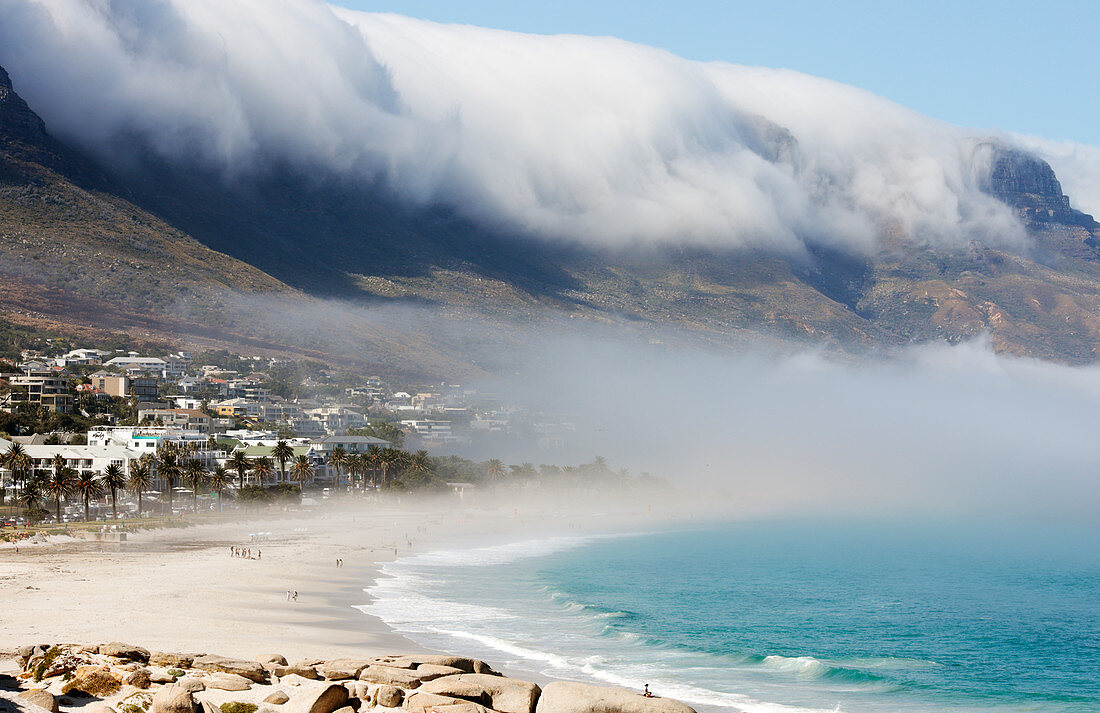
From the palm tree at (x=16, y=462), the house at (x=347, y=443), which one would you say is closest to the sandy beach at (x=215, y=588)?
the palm tree at (x=16, y=462)

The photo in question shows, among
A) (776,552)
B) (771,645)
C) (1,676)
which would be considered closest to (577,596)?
(771,645)

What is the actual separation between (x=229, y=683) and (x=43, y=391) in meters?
153

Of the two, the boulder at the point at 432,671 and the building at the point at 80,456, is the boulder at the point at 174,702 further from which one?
the building at the point at 80,456

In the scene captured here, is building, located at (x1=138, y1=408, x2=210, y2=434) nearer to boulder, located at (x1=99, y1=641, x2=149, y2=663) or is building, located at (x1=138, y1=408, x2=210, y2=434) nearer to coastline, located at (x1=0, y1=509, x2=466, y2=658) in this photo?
coastline, located at (x1=0, y1=509, x2=466, y2=658)

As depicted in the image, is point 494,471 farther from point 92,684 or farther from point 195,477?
point 92,684

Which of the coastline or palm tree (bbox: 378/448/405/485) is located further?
palm tree (bbox: 378/448/405/485)

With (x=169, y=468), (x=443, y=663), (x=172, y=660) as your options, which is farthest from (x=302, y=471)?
(x=443, y=663)

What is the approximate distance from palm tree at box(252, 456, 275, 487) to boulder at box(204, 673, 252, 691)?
97088 mm

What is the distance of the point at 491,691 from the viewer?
95.0 feet

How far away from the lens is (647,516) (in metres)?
167

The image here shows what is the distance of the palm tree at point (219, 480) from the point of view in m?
118

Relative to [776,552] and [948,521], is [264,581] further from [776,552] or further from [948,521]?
[948,521]

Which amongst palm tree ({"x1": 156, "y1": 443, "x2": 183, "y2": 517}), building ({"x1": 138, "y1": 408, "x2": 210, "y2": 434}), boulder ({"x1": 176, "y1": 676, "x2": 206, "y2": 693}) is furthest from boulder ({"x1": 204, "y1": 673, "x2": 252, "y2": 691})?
building ({"x1": 138, "y1": 408, "x2": 210, "y2": 434})

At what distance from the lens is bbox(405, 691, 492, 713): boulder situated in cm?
2786
